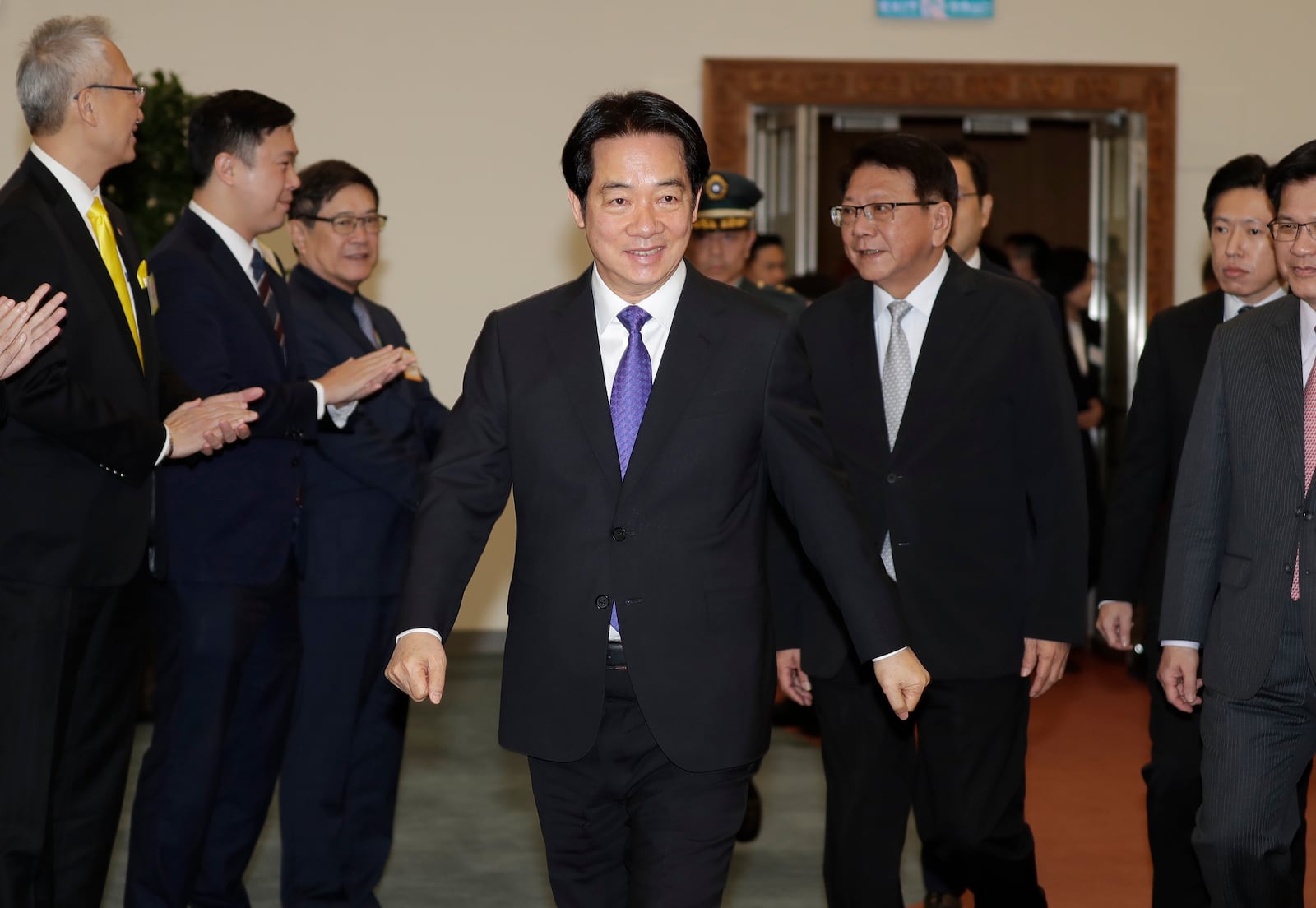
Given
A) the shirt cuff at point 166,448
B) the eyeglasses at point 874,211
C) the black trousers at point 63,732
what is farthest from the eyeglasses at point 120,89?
the eyeglasses at point 874,211

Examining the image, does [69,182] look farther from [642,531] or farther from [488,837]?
[488,837]

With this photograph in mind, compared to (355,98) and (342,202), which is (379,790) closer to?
(342,202)

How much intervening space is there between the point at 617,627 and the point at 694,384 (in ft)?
1.34

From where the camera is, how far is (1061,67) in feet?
25.1

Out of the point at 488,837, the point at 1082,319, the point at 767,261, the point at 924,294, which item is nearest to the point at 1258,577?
the point at 924,294

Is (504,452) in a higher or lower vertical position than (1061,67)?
A: lower

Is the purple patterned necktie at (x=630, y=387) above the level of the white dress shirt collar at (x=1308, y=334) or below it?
below

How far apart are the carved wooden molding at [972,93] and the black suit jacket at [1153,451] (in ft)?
13.9

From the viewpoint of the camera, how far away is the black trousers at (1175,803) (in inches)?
130

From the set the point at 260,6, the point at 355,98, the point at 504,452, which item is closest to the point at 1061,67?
the point at 355,98

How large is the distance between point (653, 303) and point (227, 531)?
57.4 inches

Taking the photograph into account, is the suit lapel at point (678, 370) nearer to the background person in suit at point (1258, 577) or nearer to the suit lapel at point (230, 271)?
the background person in suit at point (1258, 577)

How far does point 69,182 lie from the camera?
3.20m

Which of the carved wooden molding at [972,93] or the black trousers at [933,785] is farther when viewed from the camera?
the carved wooden molding at [972,93]
